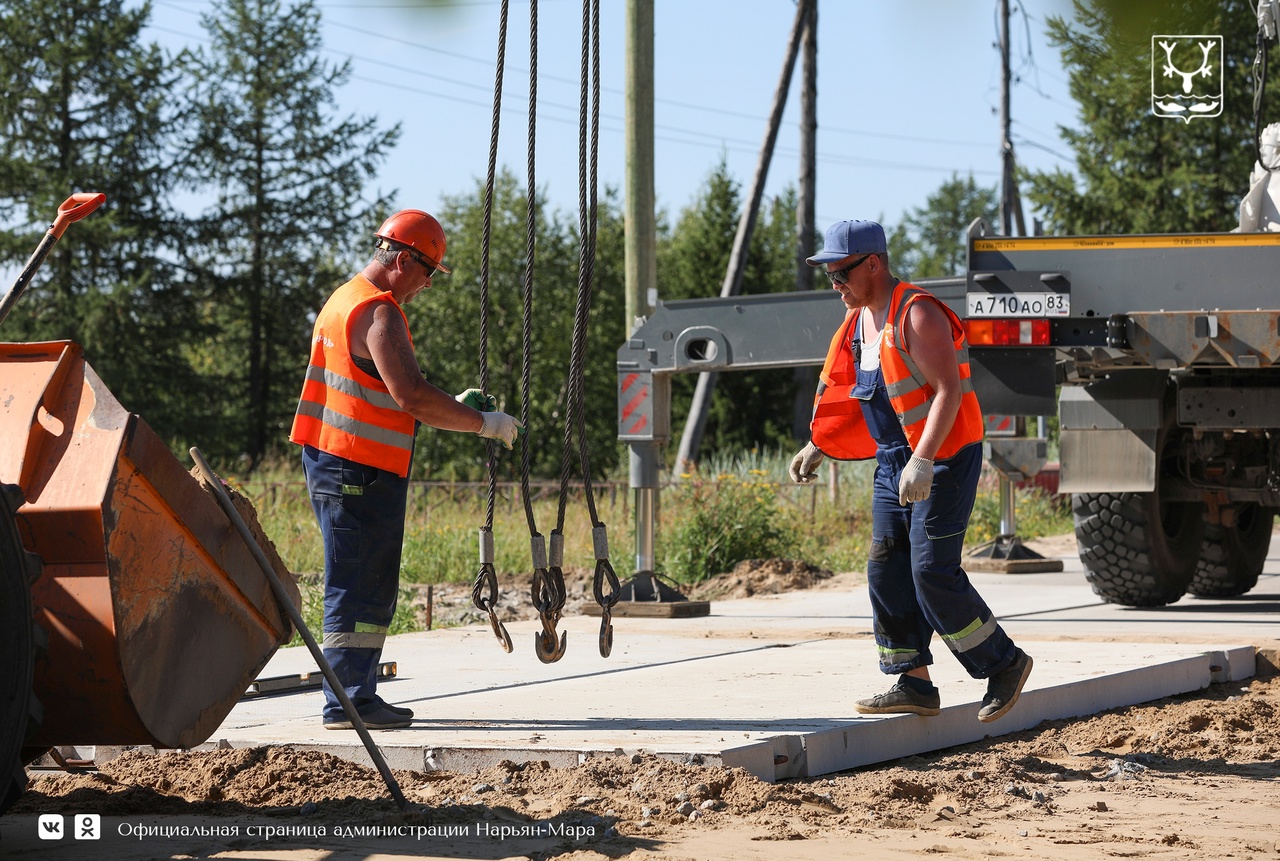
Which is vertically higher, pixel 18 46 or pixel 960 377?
pixel 18 46

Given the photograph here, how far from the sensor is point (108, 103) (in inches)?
1235

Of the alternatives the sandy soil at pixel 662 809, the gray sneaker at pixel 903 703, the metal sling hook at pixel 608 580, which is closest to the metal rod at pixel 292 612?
the sandy soil at pixel 662 809

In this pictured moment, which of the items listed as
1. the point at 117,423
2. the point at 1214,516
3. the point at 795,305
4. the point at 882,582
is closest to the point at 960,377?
the point at 882,582

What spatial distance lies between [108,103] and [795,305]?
2526cm

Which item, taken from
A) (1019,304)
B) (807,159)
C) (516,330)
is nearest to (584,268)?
(1019,304)

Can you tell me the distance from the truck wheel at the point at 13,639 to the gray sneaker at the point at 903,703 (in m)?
2.96

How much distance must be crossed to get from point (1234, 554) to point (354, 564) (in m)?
7.31

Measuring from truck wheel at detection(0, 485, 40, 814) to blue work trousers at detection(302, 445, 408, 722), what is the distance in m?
1.78

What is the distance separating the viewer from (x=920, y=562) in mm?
5207

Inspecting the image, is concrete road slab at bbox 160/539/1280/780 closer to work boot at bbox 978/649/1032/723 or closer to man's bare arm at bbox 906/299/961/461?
work boot at bbox 978/649/1032/723

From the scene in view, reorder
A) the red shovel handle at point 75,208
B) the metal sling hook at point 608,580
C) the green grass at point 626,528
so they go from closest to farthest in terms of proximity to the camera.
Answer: the red shovel handle at point 75,208
the metal sling hook at point 608,580
the green grass at point 626,528

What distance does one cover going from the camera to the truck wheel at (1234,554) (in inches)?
409

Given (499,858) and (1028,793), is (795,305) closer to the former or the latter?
(1028,793)

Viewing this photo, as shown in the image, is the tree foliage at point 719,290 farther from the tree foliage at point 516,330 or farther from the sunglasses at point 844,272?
the sunglasses at point 844,272
